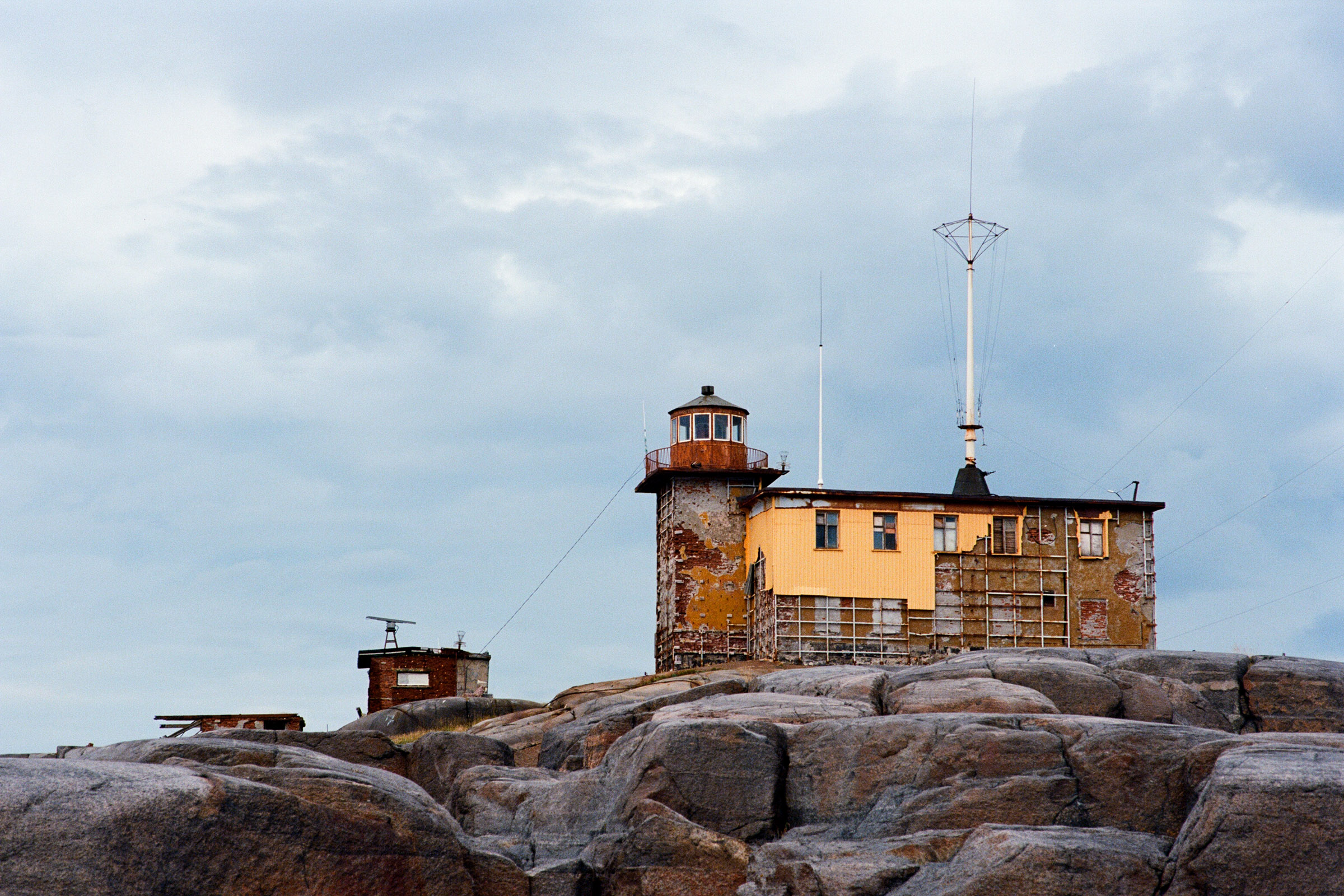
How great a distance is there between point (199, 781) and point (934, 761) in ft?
30.2

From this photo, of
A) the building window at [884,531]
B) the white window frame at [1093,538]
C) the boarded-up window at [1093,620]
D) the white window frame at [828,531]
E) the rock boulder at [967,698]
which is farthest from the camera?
the white window frame at [1093,538]

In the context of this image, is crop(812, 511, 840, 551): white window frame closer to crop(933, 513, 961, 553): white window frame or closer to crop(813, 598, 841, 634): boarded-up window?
crop(813, 598, 841, 634): boarded-up window

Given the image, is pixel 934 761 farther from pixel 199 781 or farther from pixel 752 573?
pixel 752 573

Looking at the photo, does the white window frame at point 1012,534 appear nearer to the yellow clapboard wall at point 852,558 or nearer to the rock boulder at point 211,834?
the yellow clapboard wall at point 852,558

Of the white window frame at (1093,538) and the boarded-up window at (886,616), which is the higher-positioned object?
the white window frame at (1093,538)

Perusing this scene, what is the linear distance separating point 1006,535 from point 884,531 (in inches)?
168

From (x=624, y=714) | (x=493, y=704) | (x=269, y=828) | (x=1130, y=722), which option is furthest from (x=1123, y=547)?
(x=269, y=828)

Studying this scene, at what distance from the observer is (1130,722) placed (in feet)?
62.7

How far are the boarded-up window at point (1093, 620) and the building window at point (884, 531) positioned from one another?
683 centimetres

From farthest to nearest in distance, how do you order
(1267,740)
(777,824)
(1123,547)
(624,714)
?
1. (1123,547)
2. (624,714)
3. (777,824)
4. (1267,740)

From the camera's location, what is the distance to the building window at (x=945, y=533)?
48406 mm

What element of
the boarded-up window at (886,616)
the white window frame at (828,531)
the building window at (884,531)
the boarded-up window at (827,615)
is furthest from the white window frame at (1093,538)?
the boarded-up window at (827,615)

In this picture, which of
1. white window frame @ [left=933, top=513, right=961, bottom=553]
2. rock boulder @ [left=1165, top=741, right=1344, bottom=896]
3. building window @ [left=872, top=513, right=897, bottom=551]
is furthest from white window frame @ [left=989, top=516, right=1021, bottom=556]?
rock boulder @ [left=1165, top=741, right=1344, bottom=896]

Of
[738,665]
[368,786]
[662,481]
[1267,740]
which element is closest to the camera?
[368,786]
